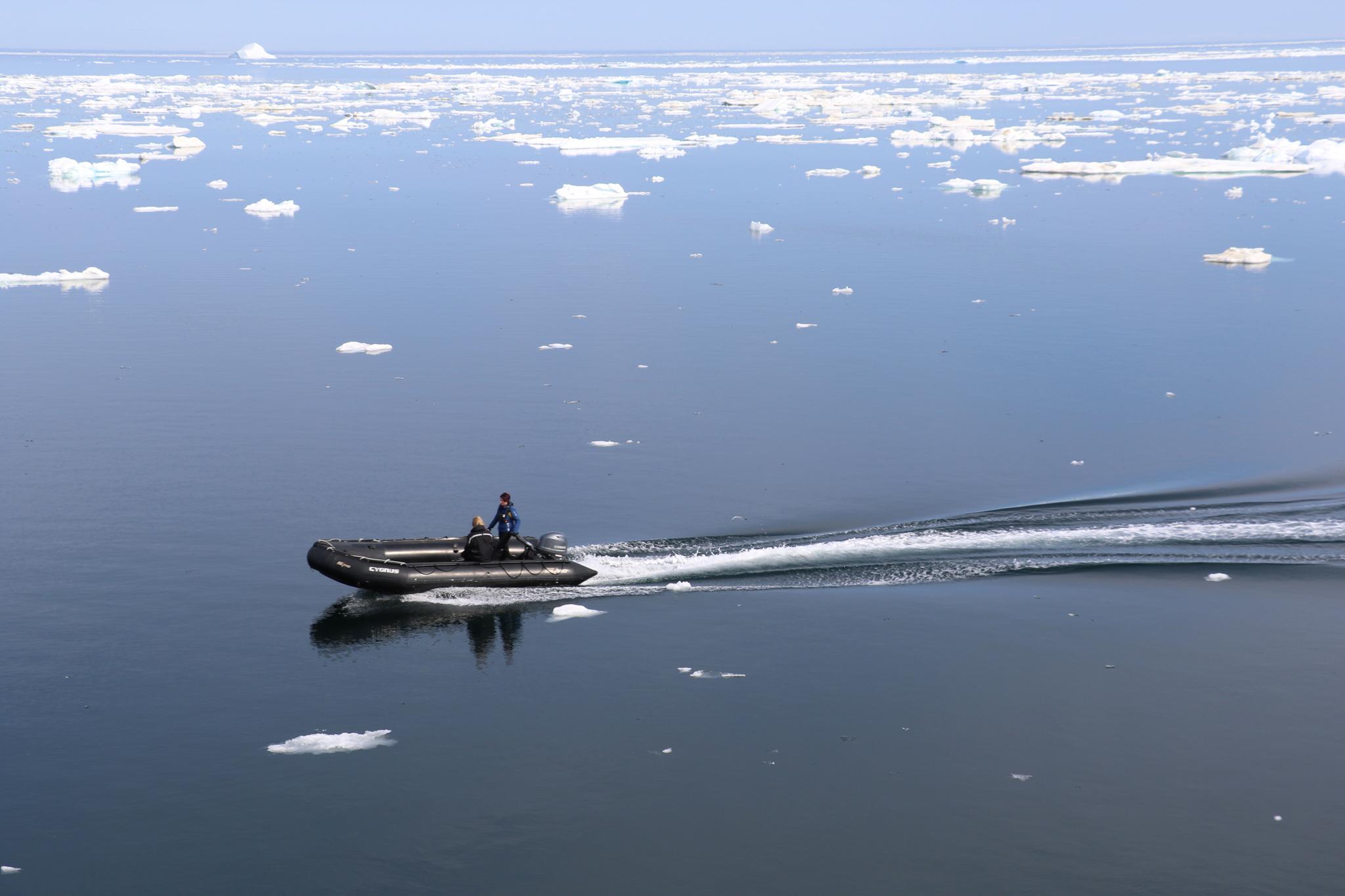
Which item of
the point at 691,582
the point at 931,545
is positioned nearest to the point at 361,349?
the point at 691,582

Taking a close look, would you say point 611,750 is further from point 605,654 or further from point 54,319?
point 54,319

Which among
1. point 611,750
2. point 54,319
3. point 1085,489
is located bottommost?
point 611,750

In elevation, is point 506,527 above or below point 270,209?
below

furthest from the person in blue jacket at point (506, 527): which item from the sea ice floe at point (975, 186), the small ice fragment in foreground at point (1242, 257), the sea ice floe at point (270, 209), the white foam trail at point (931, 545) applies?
the sea ice floe at point (975, 186)

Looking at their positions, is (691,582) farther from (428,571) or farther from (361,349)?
(361,349)

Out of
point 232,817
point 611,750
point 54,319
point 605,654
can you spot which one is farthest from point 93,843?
point 54,319

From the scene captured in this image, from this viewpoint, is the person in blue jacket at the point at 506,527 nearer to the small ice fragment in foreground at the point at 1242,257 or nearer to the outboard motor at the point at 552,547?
the outboard motor at the point at 552,547

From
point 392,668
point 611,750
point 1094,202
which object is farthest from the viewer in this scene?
point 1094,202
